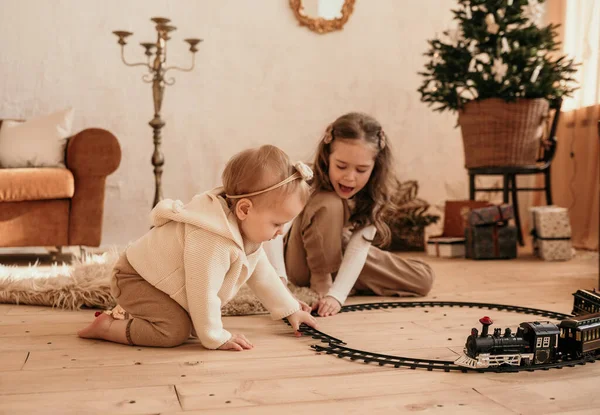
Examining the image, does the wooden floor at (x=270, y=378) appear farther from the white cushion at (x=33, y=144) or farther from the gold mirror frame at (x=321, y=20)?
the gold mirror frame at (x=321, y=20)

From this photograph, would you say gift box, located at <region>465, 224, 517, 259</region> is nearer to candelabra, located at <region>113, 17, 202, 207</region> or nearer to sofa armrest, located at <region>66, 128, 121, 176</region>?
candelabra, located at <region>113, 17, 202, 207</region>

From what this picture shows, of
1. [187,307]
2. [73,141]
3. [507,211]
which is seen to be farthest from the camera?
[507,211]

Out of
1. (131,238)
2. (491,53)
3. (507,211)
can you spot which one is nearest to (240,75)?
(131,238)

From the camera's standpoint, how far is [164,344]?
1.71m

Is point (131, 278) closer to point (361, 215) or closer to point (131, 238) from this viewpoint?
point (361, 215)

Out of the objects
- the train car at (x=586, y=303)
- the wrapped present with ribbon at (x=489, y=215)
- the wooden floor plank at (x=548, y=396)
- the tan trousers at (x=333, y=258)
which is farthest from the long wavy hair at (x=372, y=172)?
the wrapped present with ribbon at (x=489, y=215)

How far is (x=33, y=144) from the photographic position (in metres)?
3.64

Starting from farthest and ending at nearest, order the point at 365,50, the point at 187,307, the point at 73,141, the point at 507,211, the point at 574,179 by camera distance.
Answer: the point at 365,50 < the point at 574,179 < the point at 507,211 < the point at 73,141 < the point at 187,307

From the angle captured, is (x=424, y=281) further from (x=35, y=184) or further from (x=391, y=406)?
(x=35, y=184)

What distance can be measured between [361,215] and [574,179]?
7.85 feet

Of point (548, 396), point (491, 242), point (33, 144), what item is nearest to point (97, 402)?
point (548, 396)

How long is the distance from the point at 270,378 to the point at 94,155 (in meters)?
2.31

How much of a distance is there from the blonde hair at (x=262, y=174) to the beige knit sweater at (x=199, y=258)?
73 millimetres

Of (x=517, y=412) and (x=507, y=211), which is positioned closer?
(x=517, y=412)
